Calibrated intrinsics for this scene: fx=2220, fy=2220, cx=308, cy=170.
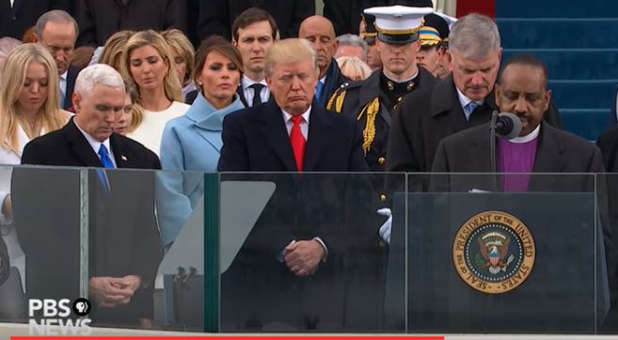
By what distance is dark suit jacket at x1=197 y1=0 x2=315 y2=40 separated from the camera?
49.0 ft

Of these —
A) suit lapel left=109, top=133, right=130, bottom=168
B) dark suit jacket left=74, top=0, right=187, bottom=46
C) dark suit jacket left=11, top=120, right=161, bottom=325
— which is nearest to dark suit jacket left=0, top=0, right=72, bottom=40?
dark suit jacket left=74, top=0, right=187, bottom=46

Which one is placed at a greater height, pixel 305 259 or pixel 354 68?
pixel 354 68

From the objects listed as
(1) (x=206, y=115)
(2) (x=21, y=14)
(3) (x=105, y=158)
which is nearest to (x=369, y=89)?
(1) (x=206, y=115)

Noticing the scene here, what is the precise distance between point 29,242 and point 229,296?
829 millimetres

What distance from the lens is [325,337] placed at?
8750mm

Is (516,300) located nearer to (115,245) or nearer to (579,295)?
(579,295)

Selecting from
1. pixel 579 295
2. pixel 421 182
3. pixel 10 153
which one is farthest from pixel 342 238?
pixel 10 153

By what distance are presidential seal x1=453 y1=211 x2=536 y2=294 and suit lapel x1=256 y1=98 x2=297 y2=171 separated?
106cm

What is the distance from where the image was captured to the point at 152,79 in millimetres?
11203

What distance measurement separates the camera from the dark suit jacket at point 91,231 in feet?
28.8

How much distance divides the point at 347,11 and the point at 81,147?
20.4ft

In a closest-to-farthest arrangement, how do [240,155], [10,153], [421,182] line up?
[421,182], [240,155], [10,153]

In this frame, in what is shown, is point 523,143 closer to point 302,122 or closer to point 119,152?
point 302,122

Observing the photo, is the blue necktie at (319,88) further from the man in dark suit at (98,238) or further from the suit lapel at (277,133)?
the man in dark suit at (98,238)
